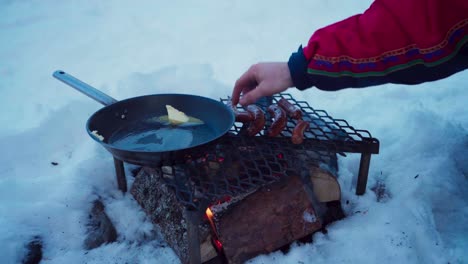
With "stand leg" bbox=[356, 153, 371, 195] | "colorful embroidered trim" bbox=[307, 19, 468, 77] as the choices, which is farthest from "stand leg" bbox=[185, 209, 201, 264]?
"stand leg" bbox=[356, 153, 371, 195]

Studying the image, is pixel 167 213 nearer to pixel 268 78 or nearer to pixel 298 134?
pixel 298 134

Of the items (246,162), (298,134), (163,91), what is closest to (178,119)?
(246,162)

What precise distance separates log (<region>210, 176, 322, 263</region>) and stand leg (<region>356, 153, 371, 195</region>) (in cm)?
60

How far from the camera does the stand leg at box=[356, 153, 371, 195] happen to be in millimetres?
2980

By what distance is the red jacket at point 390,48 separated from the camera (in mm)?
1776

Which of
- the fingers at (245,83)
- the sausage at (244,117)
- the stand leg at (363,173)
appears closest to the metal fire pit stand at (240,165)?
the stand leg at (363,173)

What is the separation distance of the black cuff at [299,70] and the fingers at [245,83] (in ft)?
1.03

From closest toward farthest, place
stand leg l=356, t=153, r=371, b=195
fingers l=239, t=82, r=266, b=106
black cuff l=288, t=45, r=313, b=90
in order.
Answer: black cuff l=288, t=45, r=313, b=90
fingers l=239, t=82, r=266, b=106
stand leg l=356, t=153, r=371, b=195

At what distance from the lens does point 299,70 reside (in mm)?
2123

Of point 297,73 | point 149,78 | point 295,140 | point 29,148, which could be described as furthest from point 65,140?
point 297,73

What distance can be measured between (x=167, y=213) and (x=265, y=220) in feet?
2.57

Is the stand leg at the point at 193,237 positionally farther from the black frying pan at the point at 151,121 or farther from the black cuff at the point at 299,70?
the black cuff at the point at 299,70

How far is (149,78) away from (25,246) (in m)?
2.94

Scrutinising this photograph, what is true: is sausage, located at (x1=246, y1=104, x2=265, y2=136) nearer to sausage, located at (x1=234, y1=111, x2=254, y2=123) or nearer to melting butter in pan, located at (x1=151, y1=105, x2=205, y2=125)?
sausage, located at (x1=234, y1=111, x2=254, y2=123)
